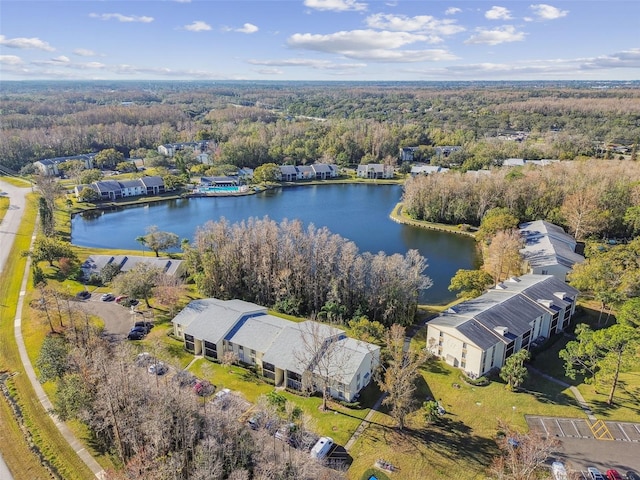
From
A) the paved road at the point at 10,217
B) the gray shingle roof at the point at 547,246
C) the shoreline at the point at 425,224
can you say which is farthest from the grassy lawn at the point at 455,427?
the paved road at the point at 10,217

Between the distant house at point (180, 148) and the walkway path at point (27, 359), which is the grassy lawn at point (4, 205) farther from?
the distant house at point (180, 148)

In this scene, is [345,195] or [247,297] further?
[345,195]

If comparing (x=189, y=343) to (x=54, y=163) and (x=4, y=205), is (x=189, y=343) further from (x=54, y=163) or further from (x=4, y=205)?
(x=54, y=163)

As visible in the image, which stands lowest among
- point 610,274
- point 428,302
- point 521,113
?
point 428,302

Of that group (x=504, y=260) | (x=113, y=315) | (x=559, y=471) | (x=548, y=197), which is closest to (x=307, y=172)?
(x=548, y=197)

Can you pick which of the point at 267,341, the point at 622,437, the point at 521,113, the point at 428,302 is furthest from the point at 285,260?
the point at 521,113

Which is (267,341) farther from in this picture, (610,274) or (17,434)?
(610,274)

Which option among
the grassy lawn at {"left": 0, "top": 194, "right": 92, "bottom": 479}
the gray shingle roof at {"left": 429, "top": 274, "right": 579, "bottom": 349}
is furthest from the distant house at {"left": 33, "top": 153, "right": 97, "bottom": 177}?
the gray shingle roof at {"left": 429, "top": 274, "right": 579, "bottom": 349}
